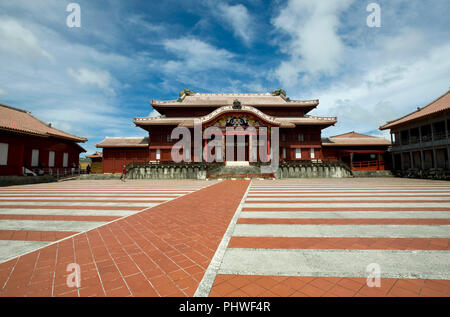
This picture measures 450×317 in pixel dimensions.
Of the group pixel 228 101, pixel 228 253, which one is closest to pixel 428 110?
pixel 228 101

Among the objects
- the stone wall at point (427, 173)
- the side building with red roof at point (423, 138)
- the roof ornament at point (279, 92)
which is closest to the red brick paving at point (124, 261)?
the stone wall at point (427, 173)

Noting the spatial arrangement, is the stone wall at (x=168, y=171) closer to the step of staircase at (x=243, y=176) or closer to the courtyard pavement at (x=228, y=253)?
the step of staircase at (x=243, y=176)

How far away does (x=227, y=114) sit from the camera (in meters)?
24.0

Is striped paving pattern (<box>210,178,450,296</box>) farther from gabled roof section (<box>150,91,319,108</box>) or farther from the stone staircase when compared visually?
gabled roof section (<box>150,91,319,108</box>)

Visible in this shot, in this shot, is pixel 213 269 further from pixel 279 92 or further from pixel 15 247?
pixel 279 92

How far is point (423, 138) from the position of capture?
73.4 ft

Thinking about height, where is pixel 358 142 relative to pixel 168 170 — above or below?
above

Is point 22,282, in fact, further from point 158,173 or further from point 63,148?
point 63,148

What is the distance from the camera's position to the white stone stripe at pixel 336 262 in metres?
2.52

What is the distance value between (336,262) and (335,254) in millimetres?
286

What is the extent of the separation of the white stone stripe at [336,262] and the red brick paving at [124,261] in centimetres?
52
